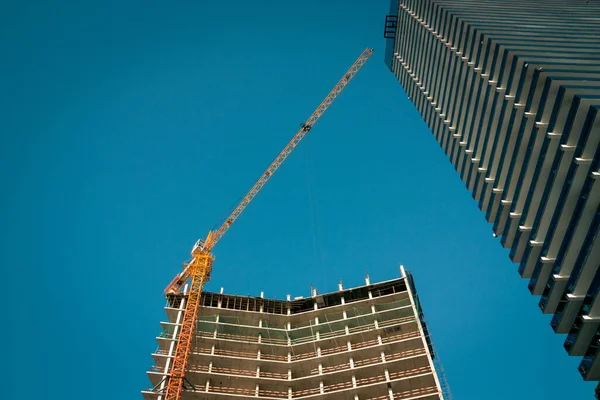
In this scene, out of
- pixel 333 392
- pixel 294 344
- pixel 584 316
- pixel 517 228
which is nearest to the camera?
pixel 584 316

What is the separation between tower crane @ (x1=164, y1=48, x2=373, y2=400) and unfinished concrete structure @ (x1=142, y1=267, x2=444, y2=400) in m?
1.15

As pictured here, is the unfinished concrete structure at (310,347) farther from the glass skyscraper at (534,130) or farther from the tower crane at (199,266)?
the glass skyscraper at (534,130)

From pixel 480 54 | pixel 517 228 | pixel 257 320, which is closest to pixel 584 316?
pixel 517 228

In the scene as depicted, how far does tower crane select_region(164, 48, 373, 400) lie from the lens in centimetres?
7319

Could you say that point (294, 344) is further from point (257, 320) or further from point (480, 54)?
point (480, 54)

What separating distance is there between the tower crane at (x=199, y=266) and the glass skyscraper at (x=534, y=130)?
3936cm

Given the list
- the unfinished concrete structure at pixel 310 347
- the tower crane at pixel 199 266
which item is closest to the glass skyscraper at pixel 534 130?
Answer: the unfinished concrete structure at pixel 310 347

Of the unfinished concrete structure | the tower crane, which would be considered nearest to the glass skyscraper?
the unfinished concrete structure

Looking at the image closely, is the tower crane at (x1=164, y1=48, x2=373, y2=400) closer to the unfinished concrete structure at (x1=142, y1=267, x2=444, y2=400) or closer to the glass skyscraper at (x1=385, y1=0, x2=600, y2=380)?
the unfinished concrete structure at (x1=142, y1=267, x2=444, y2=400)

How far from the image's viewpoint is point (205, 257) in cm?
10644

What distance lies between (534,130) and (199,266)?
203 ft

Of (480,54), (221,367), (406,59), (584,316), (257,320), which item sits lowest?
(584,316)

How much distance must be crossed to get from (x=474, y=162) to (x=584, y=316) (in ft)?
87.8

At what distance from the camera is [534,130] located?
5719cm
